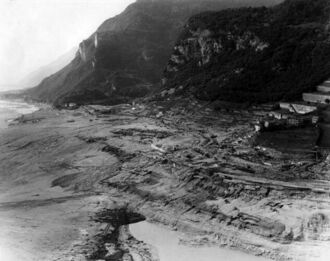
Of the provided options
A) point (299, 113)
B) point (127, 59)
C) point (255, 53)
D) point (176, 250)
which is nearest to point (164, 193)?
point (176, 250)

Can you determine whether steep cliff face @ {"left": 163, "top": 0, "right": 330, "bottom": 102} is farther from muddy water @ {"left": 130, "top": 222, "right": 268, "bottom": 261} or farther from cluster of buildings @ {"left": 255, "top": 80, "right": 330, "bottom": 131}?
muddy water @ {"left": 130, "top": 222, "right": 268, "bottom": 261}

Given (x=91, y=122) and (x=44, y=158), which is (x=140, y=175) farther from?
(x=91, y=122)

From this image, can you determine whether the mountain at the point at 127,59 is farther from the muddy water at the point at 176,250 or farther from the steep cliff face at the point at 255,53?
the muddy water at the point at 176,250

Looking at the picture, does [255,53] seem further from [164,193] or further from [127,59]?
[127,59]

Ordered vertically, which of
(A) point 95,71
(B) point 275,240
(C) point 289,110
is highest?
(A) point 95,71

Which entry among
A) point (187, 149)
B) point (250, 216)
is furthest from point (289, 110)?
point (250, 216)

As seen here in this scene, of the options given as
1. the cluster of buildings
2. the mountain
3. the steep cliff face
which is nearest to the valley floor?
the cluster of buildings
